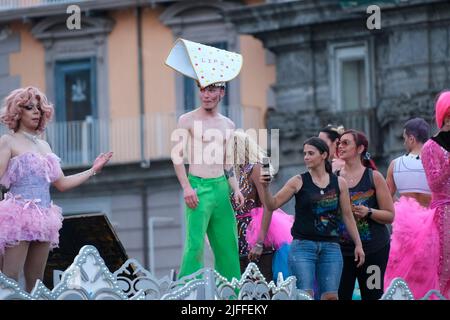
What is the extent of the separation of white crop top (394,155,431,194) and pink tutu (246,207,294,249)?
942mm

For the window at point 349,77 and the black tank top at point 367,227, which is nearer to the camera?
the black tank top at point 367,227

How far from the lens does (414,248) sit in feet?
37.7

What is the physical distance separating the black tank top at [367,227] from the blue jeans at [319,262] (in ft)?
1.75

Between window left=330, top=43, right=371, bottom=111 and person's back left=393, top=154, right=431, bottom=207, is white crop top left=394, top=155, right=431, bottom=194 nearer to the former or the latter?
person's back left=393, top=154, right=431, bottom=207

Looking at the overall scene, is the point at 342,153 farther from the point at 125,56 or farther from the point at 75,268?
the point at 125,56

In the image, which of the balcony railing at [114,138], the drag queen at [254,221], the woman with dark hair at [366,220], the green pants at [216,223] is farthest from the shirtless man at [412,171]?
the balcony railing at [114,138]

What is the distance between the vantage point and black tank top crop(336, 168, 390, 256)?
11273 millimetres

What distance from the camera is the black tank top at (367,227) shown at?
11.3 metres

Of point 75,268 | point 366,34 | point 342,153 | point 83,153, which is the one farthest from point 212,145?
point 83,153

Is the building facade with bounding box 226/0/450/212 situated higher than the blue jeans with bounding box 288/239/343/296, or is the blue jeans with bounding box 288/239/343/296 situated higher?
the building facade with bounding box 226/0/450/212

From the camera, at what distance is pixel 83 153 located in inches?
1113

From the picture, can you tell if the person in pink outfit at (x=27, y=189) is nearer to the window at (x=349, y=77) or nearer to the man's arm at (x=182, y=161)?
the man's arm at (x=182, y=161)

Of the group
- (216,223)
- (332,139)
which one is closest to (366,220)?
(332,139)

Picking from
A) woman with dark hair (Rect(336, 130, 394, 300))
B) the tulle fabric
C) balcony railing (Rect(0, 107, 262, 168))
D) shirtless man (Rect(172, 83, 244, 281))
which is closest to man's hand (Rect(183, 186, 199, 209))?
shirtless man (Rect(172, 83, 244, 281))
